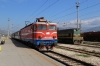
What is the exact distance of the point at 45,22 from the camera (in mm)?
19938

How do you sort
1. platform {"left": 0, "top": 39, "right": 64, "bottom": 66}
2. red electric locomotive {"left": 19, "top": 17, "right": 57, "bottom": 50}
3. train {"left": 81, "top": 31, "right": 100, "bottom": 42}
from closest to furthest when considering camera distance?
platform {"left": 0, "top": 39, "right": 64, "bottom": 66} < red electric locomotive {"left": 19, "top": 17, "right": 57, "bottom": 50} < train {"left": 81, "top": 31, "right": 100, "bottom": 42}

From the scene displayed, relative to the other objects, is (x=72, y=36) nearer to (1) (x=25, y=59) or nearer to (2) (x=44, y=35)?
(2) (x=44, y=35)

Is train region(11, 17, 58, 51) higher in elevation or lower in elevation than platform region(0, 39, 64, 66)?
higher

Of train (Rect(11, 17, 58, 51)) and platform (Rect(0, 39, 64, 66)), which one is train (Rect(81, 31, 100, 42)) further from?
platform (Rect(0, 39, 64, 66))

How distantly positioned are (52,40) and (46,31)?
109 cm

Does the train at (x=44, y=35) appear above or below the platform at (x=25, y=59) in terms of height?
above

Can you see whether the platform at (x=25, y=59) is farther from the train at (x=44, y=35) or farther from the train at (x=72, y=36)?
the train at (x=72, y=36)

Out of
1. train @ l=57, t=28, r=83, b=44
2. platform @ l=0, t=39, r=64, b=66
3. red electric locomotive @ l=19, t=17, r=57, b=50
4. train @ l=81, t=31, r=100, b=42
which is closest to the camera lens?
platform @ l=0, t=39, r=64, b=66

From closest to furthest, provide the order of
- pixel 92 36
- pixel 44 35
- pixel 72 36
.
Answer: pixel 44 35 → pixel 72 36 → pixel 92 36

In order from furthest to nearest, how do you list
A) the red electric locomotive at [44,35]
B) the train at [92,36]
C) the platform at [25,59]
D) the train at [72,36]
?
the train at [92,36], the train at [72,36], the red electric locomotive at [44,35], the platform at [25,59]

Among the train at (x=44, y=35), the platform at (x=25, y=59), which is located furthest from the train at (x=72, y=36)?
the platform at (x=25, y=59)

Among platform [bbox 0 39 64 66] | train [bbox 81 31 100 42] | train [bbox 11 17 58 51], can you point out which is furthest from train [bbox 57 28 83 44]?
platform [bbox 0 39 64 66]

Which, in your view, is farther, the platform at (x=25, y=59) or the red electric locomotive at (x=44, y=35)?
the red electric locomotive at (x=44, y=35)

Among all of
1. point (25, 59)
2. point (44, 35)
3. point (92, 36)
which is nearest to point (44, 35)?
point (44, 35)
